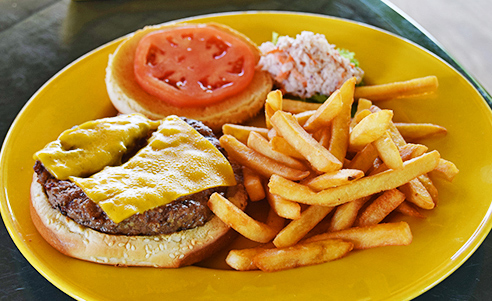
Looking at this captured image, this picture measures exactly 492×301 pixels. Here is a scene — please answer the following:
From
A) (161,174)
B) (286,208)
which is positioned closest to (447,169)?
(286,208)

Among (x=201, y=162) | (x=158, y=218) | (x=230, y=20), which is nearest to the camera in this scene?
(x=158, y=218)

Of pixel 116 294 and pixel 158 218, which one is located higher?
pixel 158 218

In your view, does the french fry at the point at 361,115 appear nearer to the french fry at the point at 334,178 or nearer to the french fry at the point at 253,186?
the french fry at the point at 334,178

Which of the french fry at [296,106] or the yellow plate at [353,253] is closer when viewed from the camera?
the yellow plate at [353,253]

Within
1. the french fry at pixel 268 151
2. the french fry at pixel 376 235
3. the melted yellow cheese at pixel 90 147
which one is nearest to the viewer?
the french fry at pixel 376 235

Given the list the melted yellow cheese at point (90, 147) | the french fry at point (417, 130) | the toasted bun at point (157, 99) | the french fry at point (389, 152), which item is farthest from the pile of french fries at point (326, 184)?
the toasted bun at point (157, 99)

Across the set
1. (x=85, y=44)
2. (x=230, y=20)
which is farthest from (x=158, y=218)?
(x=85, y=44)

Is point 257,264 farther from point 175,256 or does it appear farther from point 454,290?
point 454,290

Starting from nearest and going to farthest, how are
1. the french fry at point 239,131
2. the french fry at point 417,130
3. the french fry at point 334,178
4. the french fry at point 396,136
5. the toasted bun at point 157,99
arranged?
1. the french fry at point 334,178
2. the french fry at point 396,136
3. the french fry at point 239,131
4. the french fry at point 417,130
5. the toasted bun at point 157,99
